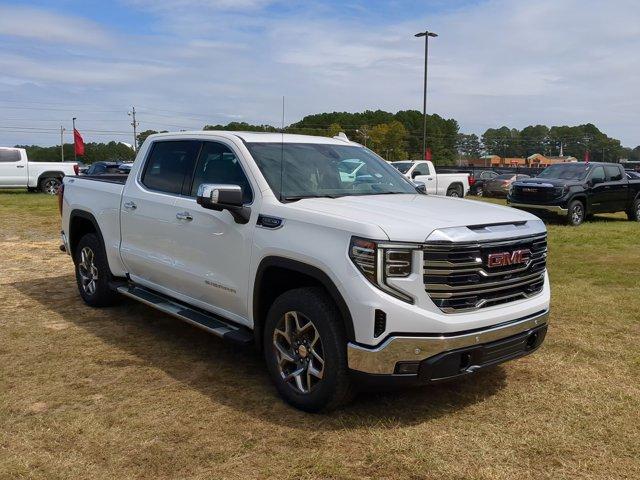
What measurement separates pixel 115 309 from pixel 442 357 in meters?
4.17

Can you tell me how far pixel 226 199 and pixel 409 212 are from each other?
1.21 metres

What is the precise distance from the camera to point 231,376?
15.0 feet

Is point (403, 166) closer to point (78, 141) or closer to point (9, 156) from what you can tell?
point (9, 156)

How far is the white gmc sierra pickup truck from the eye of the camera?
3426 mm

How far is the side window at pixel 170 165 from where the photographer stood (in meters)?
5.02

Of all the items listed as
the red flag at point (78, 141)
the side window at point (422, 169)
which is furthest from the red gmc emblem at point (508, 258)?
the red flag at point (78, 141)

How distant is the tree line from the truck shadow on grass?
79599 mm

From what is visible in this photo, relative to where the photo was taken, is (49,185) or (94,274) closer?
(94,274)

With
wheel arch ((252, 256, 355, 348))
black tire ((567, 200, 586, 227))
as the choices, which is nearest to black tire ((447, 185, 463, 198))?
black tire ((567, 200, 586, 227))

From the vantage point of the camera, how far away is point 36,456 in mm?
3340

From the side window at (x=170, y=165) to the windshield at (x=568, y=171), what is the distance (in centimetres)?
1324

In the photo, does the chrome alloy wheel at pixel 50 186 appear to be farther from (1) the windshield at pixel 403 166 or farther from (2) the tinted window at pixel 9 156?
(1) the windshield at pixel 403 166

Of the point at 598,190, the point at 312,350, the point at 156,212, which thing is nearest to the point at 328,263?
the point at 312,350

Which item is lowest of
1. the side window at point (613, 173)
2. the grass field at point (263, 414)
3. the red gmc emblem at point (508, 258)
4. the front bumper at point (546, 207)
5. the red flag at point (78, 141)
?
the grass field at point (263, 414)
